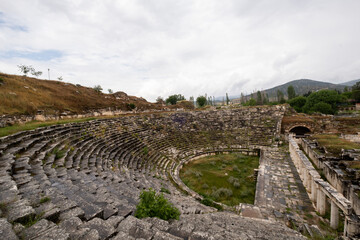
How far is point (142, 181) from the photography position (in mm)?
8078

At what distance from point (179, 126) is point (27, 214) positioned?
20.2 metres

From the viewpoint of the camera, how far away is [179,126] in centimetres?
2261

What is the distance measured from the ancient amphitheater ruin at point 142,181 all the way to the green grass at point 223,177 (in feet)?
2.94

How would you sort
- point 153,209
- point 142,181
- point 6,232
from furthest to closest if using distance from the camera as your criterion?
point 142,181 → point 153,209 → point 6,232

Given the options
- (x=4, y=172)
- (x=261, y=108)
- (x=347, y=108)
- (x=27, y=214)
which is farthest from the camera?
(x=347, y=108)

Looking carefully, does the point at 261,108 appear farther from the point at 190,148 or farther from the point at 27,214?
the point at 27,214

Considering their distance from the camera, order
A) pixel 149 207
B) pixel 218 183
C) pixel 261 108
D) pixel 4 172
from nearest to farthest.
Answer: pixel 149 207
pixel 4 172
pixel 218 183
pixel 261 108

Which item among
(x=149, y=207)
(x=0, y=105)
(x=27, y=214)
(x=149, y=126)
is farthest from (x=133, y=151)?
(x=0, y=105)

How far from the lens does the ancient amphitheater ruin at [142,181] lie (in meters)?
2.84

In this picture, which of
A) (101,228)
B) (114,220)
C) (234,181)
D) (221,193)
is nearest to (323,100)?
(234,181)

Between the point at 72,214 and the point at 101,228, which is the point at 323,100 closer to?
the point at 101,228

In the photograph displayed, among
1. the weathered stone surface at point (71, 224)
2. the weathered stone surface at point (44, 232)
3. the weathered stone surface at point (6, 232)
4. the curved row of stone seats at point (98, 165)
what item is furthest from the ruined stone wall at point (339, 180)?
the weathered stone surface at point (6, 232)

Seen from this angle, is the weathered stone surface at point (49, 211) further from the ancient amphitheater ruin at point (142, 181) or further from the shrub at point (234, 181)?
the shrub at point (234, 181)

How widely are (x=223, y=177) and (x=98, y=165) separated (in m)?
9.41
